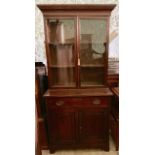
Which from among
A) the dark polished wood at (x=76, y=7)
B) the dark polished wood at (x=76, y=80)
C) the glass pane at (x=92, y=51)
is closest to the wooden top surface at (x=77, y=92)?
the dark polished wood at (x=76, y=80)

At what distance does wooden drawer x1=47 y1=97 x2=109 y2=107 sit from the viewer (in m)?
2.16

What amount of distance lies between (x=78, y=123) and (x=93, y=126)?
0.20 m

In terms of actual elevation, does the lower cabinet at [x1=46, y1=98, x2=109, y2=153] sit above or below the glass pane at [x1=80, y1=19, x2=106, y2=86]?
below

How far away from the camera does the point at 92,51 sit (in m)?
2.32

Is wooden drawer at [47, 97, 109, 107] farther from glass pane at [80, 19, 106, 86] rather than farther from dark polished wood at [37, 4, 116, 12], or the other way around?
dark polished wood at [37, 4, 116, 12]

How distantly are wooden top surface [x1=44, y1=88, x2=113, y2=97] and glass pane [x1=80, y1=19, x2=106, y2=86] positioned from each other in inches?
4.2

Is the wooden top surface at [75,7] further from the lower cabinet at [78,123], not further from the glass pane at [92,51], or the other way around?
the lower cabinet at [78,123]

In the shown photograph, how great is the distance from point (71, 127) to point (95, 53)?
3.30 ft

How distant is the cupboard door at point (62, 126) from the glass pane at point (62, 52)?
364 millimetres

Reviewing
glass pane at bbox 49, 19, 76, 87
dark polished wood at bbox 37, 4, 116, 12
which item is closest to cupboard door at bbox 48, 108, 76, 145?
glass pane at bbox 49, 19, 76, 87

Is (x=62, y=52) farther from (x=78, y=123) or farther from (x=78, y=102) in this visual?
(x=78, y=123)
